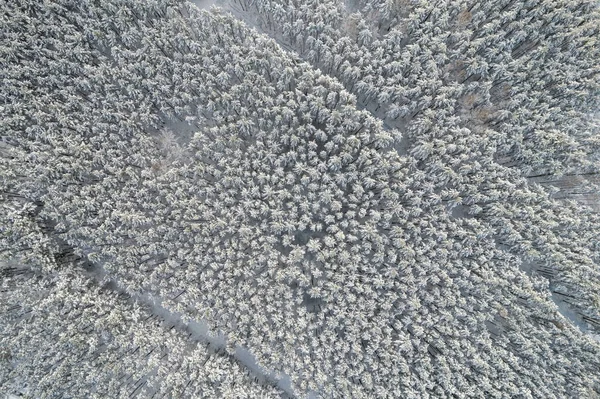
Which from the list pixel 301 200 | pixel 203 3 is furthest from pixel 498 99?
pixel 203 3

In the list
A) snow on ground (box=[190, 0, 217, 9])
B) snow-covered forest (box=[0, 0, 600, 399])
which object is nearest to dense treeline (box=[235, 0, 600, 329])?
snow-covered forest (box=[0, 0, 600, 399])

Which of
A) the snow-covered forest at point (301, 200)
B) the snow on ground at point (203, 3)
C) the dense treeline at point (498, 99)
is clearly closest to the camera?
the snow-covered forest at point (301, 200)

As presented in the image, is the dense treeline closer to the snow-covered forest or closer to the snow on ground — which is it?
the snow-covered forest

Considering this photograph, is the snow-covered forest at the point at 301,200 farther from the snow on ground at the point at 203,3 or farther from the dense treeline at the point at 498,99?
the snow on ground at the point at 203,3

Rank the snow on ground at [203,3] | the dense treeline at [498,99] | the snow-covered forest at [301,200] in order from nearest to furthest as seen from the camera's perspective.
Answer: the snow-covered forest at [301,200], the dense treeline at [498,99], the snow on ground at [203,3]

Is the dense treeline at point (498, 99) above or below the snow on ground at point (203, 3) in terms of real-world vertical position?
above

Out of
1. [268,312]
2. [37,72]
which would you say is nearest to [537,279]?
[268,312]

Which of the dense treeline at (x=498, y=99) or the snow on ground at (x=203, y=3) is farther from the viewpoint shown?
the snow on ground at (x=203, y=3)

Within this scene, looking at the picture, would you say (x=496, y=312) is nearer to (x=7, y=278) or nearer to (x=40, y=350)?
(x=40, y=350)

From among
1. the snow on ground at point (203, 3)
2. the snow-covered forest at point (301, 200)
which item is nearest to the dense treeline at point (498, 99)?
the snow-covered forest at point (301, 200)
